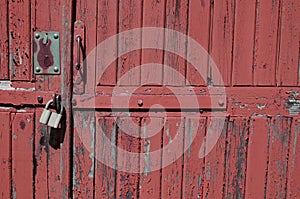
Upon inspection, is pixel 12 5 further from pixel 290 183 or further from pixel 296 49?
pixel 290 183

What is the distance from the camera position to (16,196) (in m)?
1.69

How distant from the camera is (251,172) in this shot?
5.64 ft

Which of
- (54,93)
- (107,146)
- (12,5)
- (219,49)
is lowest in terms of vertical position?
(107,146)

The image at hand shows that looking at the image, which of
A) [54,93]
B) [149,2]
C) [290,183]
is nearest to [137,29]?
[149,2]

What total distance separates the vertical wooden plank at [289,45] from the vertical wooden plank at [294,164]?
0.58ft

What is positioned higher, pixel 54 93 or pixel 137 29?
pixel 137 29

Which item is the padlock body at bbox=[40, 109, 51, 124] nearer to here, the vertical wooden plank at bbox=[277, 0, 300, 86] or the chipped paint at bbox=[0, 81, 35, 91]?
the chipped paint at bbox=[0, 81, 35, 91]

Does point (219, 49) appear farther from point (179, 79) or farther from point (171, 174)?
point (171, 174)

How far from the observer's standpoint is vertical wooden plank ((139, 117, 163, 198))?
5.46ft

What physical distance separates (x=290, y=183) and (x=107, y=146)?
781mm

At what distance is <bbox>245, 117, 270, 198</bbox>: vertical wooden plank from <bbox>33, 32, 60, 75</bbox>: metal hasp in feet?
2.69

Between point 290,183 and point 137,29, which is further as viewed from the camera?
point 290,183

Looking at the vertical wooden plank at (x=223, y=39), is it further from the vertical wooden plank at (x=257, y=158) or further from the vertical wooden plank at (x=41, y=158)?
the vertical wooden plank at (x=41, y=158)

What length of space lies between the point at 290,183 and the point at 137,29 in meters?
0.90
